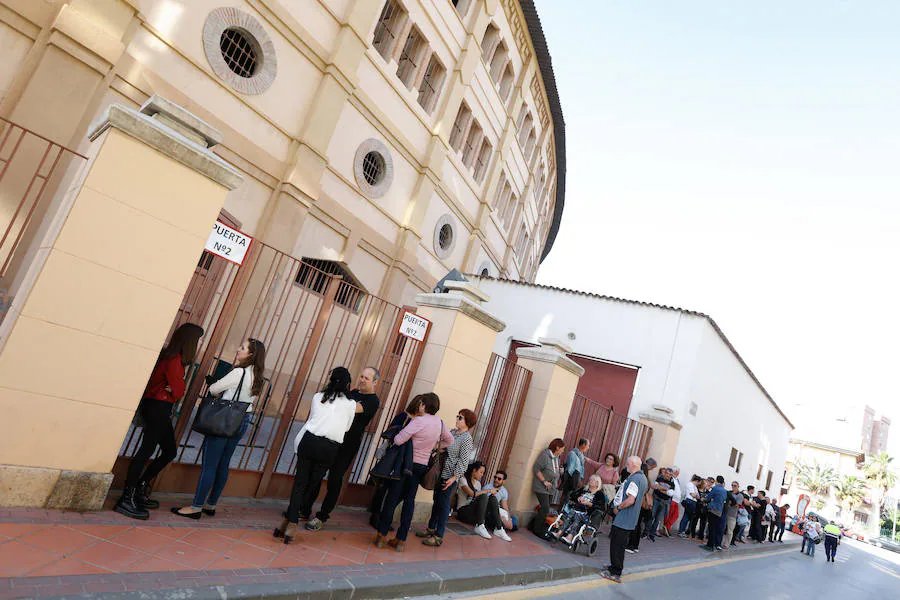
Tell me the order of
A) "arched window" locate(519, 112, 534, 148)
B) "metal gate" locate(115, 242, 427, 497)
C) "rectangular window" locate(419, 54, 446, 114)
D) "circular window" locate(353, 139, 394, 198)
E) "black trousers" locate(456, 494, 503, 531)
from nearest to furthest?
"metal gate" locate(115, 242, 427, 497) → "black trousers" locate(456, 494, 503, 531) → "circular window" locate(353, 139, 394, 198) → "rectangular window" locate(419, 54, 446, 114) → "arched window" locate(519, 112, 534, 148)

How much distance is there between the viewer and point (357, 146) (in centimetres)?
1449

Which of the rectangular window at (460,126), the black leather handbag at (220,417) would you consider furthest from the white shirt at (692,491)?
the black leather handbag at (220,417)

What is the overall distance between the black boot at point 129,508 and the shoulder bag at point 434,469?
8.76 feet

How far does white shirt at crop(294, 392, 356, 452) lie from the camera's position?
5.15 metres

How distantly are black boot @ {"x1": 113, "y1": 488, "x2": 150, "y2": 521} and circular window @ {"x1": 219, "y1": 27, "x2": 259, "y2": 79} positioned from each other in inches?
374

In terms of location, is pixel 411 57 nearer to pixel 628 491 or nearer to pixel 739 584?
pixel 628 491

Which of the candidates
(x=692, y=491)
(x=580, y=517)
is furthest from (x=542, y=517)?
(x=692, y=491)

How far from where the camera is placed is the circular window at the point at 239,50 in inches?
439

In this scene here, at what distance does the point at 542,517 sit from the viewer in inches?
360

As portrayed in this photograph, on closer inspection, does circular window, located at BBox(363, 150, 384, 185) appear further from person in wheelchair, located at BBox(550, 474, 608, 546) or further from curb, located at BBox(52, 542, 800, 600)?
curb, located at BBox(52, 542, 800, 600)

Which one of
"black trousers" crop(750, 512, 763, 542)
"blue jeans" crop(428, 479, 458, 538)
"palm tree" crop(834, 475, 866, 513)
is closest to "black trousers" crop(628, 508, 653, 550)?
"blue jeans" crop(428, 479, 458, 538)

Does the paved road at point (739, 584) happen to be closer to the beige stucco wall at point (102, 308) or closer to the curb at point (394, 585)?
the curb at point (394, 585)

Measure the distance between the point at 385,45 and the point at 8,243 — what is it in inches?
405

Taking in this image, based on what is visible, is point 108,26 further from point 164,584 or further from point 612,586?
point 612,586
